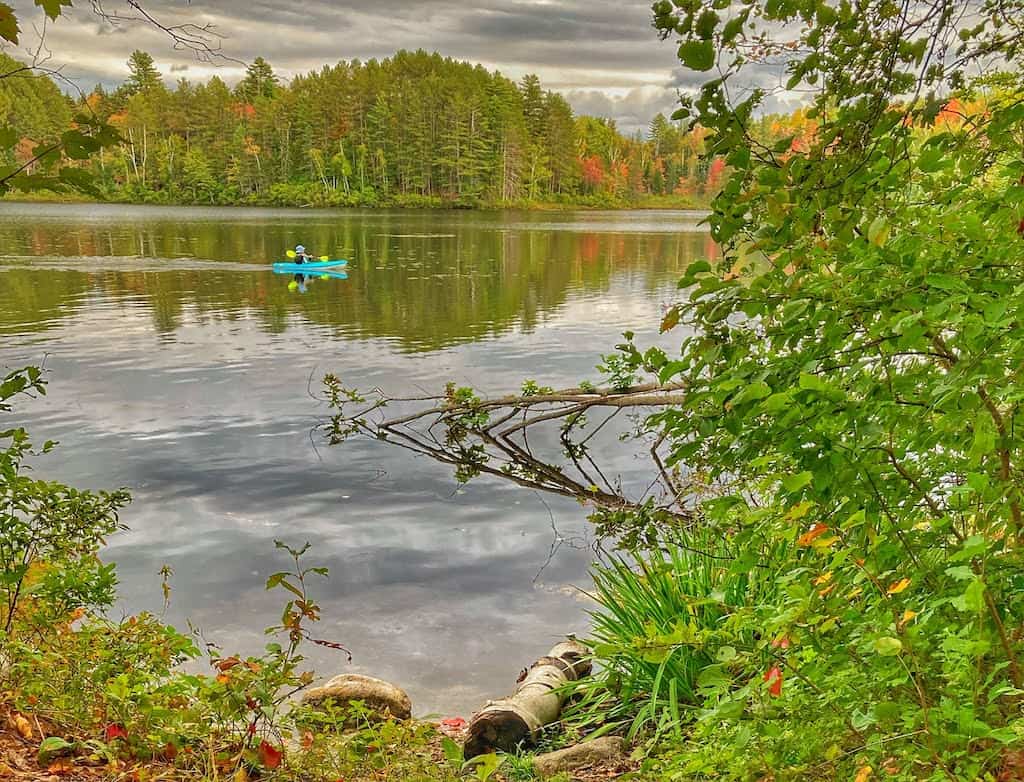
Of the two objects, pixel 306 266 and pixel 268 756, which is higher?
pixel 306 266

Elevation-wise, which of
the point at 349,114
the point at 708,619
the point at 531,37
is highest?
the point at 531,37

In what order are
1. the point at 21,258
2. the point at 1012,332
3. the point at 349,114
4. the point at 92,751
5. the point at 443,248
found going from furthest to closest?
the point at 349,114 < the point at 443,248 < the point at 21,258 < the point at 92,751 < the point at 1012,332

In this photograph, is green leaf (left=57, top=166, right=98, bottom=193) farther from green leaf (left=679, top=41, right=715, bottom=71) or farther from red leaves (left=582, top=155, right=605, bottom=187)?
red leaves (left=582, top=155, right=605, bottom=187)

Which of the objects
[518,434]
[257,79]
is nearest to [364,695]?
[257,79]

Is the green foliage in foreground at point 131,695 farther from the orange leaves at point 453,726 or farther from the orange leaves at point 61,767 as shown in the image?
the orange leaves at point 453,726

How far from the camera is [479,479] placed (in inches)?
452

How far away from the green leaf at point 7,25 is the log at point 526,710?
13.5 feet

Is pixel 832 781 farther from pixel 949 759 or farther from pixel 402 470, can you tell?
pixel 402 470

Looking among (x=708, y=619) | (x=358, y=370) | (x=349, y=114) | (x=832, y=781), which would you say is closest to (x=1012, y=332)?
(x=832, y=781)

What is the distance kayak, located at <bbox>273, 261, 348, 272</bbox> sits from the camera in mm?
31188

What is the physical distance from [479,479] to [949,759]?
942 centimetres

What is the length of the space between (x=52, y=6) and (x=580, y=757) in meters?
4.17

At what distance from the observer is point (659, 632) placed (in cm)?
458

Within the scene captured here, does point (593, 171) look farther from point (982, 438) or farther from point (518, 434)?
point (982, 438)
